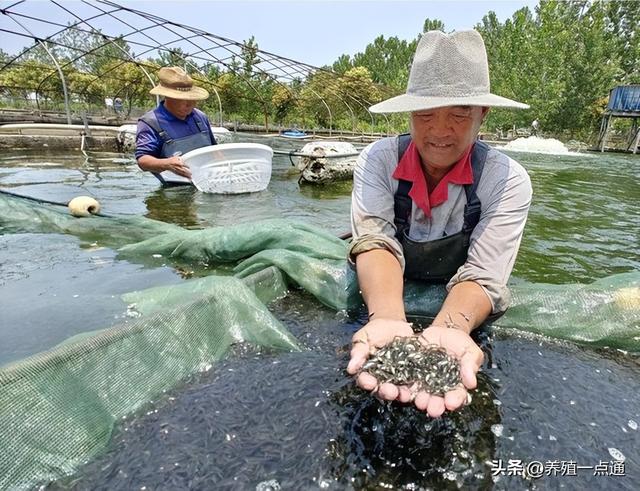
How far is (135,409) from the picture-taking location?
5.35ft

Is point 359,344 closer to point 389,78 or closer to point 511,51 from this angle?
point 511,51

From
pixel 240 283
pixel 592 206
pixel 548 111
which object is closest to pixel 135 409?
pixel 240 283

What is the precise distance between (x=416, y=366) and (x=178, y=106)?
17.3 feet

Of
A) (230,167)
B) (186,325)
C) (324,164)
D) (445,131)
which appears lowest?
(186,325)

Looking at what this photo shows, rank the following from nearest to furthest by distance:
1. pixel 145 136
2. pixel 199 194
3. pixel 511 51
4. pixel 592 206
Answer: pixel 145 136 < pixel 199 194 < pixel 592 206 < pixel 511 51

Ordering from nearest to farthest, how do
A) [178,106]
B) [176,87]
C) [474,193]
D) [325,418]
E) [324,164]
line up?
[325,418], [474,193], [176,87], [178,106], [324,164]

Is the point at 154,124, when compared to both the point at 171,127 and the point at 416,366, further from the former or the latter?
the point at 416,366

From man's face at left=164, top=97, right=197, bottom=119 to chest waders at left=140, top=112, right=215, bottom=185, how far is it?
0.23 meters

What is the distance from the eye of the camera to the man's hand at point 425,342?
4.51ft

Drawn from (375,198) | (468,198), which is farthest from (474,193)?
(375,198)

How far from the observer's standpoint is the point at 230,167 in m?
6.64

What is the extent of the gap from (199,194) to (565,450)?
6.12 meters

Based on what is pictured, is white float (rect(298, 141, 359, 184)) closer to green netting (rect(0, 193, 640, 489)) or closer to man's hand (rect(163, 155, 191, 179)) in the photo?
man's hand (rect(163, 155, 191, 179))

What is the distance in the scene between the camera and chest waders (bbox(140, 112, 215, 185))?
18.5 ft
